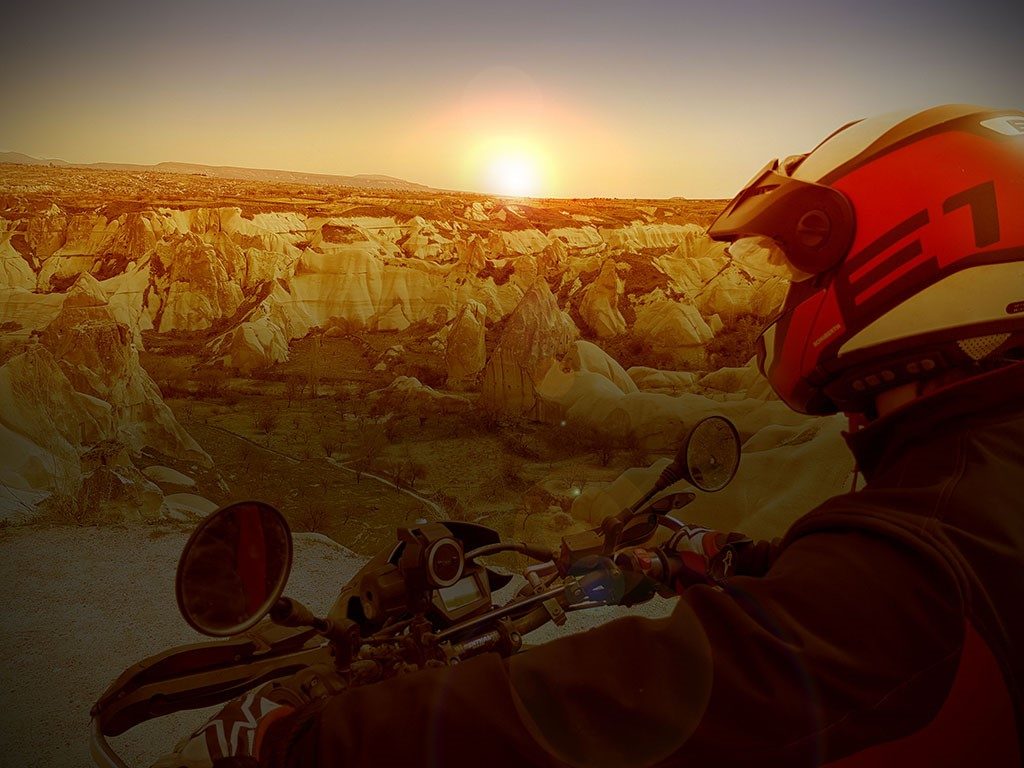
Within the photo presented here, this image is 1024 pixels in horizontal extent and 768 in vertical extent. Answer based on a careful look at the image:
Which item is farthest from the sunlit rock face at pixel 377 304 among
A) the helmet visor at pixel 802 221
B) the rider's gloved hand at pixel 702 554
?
the helmet visor at pixel 802 221

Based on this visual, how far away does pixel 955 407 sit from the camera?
4.28ft

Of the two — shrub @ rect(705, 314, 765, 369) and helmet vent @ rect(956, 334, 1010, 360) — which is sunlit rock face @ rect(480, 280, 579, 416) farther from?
helmet vent @ rect(956, 334, 1010, 360)

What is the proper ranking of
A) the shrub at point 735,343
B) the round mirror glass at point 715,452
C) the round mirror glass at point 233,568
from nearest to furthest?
the round mirror glass at point 233,568
the round mirror glass at point 715,452
the shrub at point 735,343

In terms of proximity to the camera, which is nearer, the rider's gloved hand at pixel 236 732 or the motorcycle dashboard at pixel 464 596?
the rider's gloved hand at pixel 236 732

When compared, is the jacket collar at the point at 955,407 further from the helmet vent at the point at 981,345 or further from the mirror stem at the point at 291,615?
the mirror stem at the point at 291,615

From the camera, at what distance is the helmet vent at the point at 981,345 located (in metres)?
1.63

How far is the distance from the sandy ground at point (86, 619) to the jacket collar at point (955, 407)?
4.05 m

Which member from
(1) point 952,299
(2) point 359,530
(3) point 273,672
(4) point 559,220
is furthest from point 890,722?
(4) point 559,220

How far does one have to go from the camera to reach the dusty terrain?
268 inches

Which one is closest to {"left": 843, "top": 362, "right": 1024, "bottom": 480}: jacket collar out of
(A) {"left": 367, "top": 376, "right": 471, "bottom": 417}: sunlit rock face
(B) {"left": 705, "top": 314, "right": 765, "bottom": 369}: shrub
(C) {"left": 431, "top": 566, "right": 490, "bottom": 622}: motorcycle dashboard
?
(C) {"left": 431, "top": 566, "right": 490, "bottom": 622}: motorcycle dashboard

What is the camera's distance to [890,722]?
95cm

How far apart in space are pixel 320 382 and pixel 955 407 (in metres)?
14.9

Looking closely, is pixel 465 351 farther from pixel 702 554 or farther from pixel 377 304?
pixel 702 554

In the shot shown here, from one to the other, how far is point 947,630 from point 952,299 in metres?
1.06
